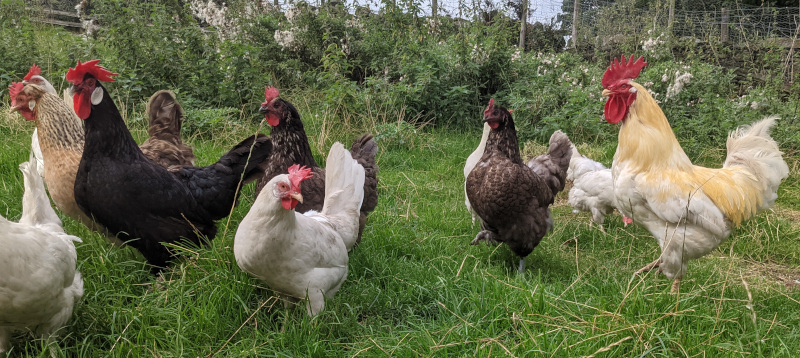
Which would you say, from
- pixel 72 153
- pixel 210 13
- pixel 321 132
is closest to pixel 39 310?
pixel 72 153

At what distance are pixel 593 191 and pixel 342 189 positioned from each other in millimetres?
3021

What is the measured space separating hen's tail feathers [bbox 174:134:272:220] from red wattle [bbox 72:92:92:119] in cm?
77

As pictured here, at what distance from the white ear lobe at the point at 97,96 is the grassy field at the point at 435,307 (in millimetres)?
942

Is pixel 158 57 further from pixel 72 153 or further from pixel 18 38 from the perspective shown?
pixel 72 153

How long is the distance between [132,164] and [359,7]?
758 cm

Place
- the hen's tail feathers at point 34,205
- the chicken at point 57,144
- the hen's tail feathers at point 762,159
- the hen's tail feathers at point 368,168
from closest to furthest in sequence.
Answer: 1. the hen's tail feathers at point 34,205
2. the chicken at point 57,144
3. the hen's tail feathers at point 762,159
4. the hen's tail feathers at point 368,168

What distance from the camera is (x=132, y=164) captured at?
3.19 meters

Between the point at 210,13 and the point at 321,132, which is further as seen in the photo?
the point at 210,13

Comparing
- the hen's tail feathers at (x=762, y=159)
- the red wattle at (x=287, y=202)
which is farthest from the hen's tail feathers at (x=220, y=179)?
the hen's tail feathers at (x=762, y=159)

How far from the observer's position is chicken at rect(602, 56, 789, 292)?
10.5 ft

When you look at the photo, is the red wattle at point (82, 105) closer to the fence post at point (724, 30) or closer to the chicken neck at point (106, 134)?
the chicken neck at point (106, 134)

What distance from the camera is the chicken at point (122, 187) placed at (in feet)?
9.96

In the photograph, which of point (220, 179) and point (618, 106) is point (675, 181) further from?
point (220, 179)

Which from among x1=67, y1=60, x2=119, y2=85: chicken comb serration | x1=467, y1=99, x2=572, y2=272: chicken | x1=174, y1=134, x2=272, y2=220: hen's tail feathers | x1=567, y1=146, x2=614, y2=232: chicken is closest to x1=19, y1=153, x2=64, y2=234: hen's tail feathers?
x1=67, y1=60, x2=119, y2=85: chicken comb serration
